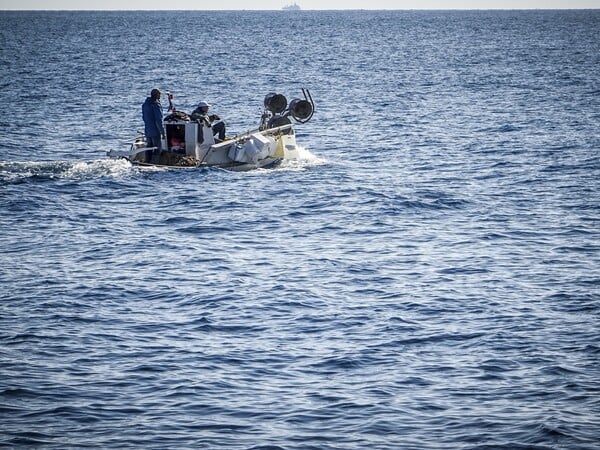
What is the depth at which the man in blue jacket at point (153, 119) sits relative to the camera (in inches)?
1135

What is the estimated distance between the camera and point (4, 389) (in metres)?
14.3

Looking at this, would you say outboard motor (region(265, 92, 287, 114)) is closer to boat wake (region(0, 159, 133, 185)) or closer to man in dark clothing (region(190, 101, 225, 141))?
man in dark clothing (region(190, 101, 225, 141))

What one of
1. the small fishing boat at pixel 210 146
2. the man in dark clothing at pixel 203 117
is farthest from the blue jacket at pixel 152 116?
the man in dark clothing at pixel 203 117

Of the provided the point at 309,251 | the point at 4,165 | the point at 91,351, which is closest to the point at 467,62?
the point at 4,165

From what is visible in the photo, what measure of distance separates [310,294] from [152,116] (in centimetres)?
1209

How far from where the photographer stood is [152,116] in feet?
95.6

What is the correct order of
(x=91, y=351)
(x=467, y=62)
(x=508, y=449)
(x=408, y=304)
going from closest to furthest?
(x=508, y=449)
(x=91, y=351)
(x=408, y=304)
(x=467, y=62)

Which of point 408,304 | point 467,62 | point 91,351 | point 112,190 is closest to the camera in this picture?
point 91,351

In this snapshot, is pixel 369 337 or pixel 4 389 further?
pixel 369 337

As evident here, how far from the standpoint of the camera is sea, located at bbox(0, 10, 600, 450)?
1339cm

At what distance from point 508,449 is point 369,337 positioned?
436 cm

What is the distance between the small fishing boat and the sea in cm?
64

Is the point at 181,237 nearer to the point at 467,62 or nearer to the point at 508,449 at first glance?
the point at 508,449

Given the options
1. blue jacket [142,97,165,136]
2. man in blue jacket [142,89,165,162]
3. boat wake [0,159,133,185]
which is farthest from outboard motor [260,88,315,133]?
boat wake [0,159,133,185]
